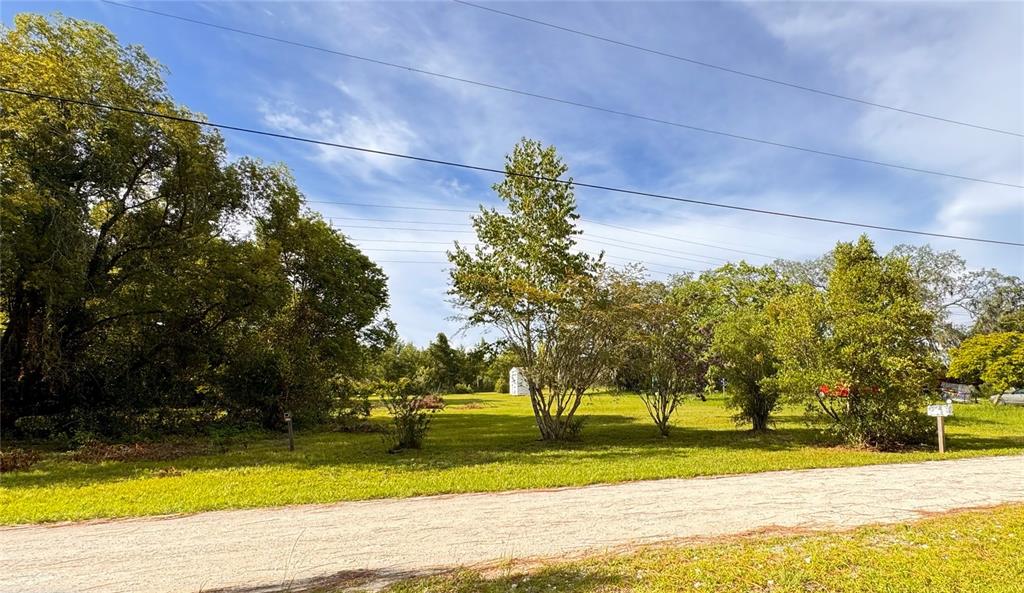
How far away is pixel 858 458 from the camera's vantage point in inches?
480

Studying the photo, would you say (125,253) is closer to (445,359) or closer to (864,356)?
(864,356)

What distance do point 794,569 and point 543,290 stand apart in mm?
11472

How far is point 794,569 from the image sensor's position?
4.70m

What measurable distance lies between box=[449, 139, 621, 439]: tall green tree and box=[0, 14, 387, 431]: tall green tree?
7.57m

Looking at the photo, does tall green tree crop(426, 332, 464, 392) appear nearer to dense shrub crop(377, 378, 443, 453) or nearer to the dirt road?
dense shrub crop(377, 378, 443, 453)

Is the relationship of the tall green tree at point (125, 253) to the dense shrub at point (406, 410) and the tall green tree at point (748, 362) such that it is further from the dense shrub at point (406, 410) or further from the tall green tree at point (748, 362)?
the tall green tree at point (748, 362)

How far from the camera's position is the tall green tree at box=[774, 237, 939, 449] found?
1359cm

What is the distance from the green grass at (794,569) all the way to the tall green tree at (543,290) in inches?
401

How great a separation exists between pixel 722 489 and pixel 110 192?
60.5 ft

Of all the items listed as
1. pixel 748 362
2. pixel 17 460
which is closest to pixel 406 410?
pixel 17 460

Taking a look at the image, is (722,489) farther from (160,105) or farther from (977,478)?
(160,105)

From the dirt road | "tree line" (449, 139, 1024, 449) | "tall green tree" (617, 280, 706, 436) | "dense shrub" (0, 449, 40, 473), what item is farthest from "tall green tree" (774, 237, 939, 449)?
"dense shrub" (0, 449, 40, 473)

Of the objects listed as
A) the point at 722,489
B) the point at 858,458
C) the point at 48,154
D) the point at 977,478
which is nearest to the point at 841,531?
the point at 722,489

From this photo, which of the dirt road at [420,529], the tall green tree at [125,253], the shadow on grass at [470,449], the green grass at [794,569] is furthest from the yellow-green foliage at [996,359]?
the tall green tree at [125,253]
